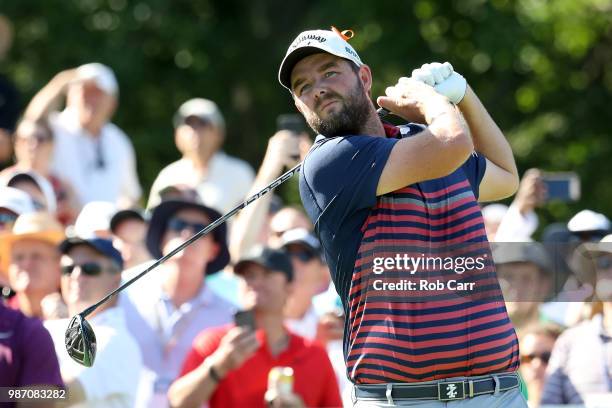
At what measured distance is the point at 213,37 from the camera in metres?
17.0

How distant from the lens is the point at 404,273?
4754 millimetres

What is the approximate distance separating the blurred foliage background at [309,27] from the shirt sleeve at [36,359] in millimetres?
10092

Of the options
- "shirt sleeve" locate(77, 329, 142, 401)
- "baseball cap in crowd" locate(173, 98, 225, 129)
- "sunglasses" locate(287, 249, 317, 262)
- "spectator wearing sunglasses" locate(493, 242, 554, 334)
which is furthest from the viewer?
"baseball cap in crowd" locate(173, 98, 225, 129)

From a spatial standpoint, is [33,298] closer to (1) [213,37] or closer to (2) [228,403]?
(2) [228,403]

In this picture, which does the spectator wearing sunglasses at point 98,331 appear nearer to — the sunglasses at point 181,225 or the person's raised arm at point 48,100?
the sunglasses at point 181,225

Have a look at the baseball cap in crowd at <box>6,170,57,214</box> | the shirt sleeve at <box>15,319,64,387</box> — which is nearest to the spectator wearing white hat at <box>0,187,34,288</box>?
the baseball cap in crowd at <box>6,170,57,214</box>

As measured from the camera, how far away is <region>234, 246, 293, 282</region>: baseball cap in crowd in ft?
24.6

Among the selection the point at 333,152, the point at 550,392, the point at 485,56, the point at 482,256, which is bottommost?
the point at 550,392

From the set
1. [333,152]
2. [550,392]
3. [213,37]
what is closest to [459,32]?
[213,37]

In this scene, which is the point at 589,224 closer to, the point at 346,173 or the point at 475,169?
the point at 475,169

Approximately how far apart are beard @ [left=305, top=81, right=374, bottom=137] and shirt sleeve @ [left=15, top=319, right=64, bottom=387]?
1.65m

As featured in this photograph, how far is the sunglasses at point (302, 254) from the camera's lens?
8.62 metres

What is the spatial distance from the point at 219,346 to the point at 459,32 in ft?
35.5

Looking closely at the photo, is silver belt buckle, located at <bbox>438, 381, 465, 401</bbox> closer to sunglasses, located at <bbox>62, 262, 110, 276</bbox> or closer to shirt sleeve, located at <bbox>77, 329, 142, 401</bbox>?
shirt sleeve, located at <bbox>77, 329, 142, 401</bbox>
